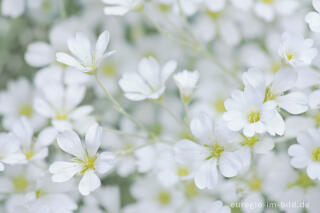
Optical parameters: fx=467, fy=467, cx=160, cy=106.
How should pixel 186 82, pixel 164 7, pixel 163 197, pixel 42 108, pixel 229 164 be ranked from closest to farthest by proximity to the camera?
pixel 229 164 < pixel 186 82 < pixel 42 108 < pixel 163 197 < pixel 164 7

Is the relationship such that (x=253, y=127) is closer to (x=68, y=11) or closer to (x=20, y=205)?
(x=20, y=205)

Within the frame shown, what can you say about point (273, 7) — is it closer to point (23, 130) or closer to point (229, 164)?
point (229, 164)

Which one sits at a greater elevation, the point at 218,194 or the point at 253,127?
the point at 253,127

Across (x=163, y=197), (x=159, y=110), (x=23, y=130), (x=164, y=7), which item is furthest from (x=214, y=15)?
(x=23, y=130)

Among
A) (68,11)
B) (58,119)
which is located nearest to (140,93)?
(58,119)

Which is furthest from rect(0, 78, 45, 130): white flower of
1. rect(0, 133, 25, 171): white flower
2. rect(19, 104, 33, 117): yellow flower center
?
rect(0, 133, 25, 171): white flower

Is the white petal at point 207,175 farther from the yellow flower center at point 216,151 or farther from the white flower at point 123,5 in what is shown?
the white flower at point 123,5
